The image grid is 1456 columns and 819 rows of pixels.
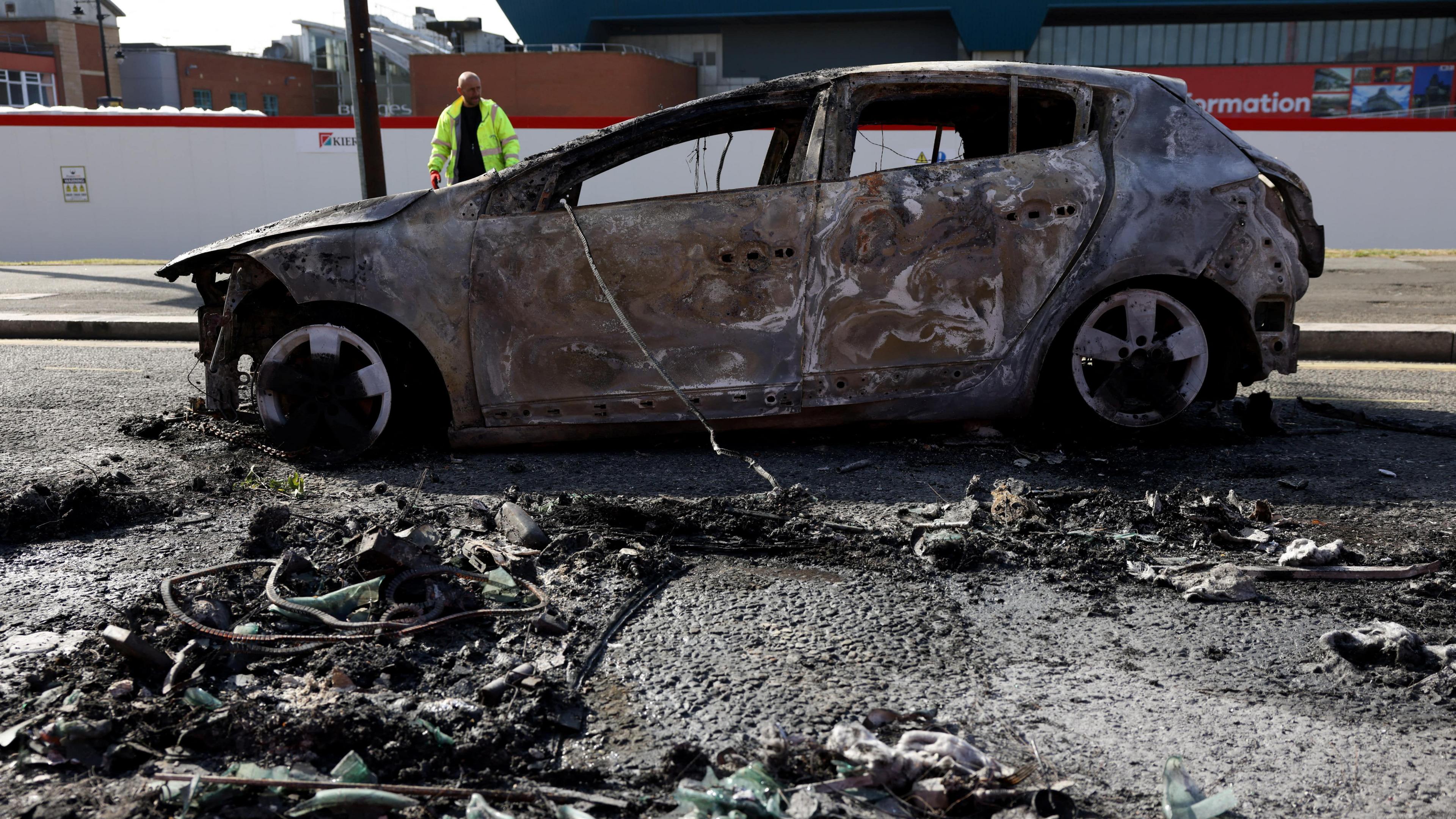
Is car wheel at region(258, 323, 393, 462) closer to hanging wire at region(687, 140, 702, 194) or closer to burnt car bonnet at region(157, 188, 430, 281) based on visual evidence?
burnt car bonnet at region(157, 188, 430, 281)

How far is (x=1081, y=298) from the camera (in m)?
4.89

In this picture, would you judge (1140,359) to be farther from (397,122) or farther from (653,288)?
(397,122)

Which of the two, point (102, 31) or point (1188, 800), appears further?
point (102, 31)

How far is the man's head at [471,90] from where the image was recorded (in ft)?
30.5

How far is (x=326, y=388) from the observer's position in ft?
16.1

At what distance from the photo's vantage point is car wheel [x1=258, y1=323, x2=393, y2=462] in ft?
16.0

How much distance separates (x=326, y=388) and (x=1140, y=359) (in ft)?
11.5

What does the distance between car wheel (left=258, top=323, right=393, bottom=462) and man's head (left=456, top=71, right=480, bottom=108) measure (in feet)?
16.1

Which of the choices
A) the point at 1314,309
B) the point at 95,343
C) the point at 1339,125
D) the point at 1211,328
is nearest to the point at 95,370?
the point at 95,343

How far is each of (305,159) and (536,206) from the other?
15298mm

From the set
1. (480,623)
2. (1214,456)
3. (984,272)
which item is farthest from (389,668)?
(1214,456)

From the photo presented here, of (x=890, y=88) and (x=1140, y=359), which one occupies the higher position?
(x=890, y=88)

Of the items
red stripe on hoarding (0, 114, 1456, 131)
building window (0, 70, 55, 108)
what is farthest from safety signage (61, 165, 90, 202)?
building window (0, 70, 55, 108)

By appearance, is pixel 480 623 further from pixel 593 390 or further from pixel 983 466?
pixel 983 466
